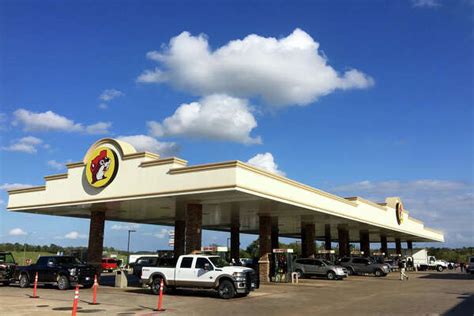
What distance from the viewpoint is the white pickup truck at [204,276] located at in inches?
861

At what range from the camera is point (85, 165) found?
29312 millimetres

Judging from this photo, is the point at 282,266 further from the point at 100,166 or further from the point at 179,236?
the point at 100,166

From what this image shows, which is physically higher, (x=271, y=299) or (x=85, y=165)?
(x=85, y=165)

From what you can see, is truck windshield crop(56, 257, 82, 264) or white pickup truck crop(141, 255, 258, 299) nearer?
white pickup truck crop(141, 255, 258, 299)

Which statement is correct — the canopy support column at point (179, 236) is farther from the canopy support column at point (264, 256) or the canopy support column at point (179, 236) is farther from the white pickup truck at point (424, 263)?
the white pickup truck at point (424, 263)

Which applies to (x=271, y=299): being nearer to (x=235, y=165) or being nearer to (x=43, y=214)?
(x=235, y=165)

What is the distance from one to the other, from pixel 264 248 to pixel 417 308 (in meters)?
17.2

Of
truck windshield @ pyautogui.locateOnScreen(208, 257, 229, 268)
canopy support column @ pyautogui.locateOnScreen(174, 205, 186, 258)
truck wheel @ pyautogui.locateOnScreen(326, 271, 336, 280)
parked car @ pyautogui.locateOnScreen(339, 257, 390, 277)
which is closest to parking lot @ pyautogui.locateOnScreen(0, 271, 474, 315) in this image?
truck windshield @ pyautogui.locateOnScreen(208, 257, 229, 268)

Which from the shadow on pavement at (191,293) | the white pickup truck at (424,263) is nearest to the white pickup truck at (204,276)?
the shadow on pavement at (191,293)

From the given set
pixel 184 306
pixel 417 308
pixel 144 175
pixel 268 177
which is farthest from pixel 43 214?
pixel 417 308

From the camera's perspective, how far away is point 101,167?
93.7ft

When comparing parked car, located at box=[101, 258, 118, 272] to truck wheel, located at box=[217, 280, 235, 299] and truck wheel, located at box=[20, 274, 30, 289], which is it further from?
truck wheel, located at box=[217, 280, 235, 299]

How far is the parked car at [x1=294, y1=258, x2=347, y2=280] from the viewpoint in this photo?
3756 centimetres

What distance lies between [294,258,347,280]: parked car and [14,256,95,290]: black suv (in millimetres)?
17876
